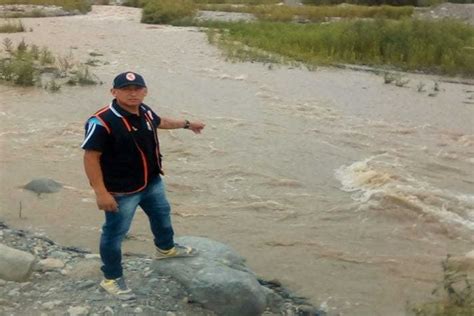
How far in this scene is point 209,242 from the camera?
5.31m

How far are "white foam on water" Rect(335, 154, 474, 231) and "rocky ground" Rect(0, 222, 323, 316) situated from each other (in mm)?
2750

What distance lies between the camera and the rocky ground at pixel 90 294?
14.6ft

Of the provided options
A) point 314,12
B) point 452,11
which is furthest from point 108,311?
point 452,11

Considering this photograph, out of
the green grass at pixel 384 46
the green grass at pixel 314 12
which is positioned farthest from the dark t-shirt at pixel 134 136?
the green grass at pixel 314 12

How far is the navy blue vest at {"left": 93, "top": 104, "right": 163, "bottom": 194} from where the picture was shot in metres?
4.20

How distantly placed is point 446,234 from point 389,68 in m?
12.0

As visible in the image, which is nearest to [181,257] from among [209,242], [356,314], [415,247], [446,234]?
[209,242]

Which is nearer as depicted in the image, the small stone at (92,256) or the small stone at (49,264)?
the small stone at (49,264)

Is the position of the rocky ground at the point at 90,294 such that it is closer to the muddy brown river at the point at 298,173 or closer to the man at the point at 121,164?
the man at the point at 121,164

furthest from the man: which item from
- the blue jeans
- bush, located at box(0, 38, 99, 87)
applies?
bush, located at box(0, 38, 99, 87)

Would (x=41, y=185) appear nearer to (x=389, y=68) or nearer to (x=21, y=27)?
(x=389, y=68)

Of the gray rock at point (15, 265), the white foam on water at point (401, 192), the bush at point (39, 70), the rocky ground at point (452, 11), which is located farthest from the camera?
the rocky ground at point (452, 11)

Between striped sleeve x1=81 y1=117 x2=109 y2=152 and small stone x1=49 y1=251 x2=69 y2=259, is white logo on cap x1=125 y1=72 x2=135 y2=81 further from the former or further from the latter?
small stone x1=49 y1=251 x2=69 y2=259

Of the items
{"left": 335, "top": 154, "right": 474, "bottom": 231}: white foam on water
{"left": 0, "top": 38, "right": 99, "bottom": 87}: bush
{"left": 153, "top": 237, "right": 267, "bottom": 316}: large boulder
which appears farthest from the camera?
{"left": 0, "top": 38, "right": 99, "bottom": 87}: bush
